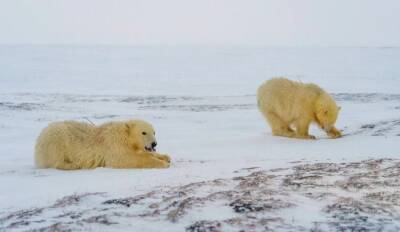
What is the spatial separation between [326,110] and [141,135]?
4.19 metres

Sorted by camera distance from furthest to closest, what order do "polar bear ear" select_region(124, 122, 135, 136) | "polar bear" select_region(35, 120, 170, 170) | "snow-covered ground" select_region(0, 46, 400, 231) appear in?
"polar bear ear" select_region(124, 122, 135, 136), "polar bear" select_region(35, 120, 170, 170), "snow-covered ground" select_region(0, 46, 400, 231)

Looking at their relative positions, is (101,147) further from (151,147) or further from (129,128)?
(151,147)

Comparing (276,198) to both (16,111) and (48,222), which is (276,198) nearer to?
(48,222)

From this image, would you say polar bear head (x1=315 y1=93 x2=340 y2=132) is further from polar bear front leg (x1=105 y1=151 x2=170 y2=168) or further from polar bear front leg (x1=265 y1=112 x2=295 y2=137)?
polar bear front leg (x1=105 y1=151 x2=170 y2=168)

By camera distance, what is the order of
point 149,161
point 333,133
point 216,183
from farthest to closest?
1. point 333,133
2. point 149,161
3. point 216,183

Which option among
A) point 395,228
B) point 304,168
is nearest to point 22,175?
point 304,168

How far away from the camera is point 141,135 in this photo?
749cm

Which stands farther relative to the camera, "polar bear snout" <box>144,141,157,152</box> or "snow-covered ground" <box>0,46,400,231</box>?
"polar bear snout" <box>144,141,157,152</box>

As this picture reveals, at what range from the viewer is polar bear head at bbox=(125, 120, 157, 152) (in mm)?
7457

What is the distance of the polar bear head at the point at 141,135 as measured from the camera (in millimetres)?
7457

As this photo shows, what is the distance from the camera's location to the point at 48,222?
4.12 m

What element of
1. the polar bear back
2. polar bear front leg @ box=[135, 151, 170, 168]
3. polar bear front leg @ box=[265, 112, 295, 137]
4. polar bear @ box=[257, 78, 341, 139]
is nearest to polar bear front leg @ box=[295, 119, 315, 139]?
polar bear @ box=[257, 78, 341, 139]

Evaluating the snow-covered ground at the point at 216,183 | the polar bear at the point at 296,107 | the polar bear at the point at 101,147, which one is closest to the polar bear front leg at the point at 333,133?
the polar bear at the point at 296,107

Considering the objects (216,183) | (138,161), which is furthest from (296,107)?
(216,183)
